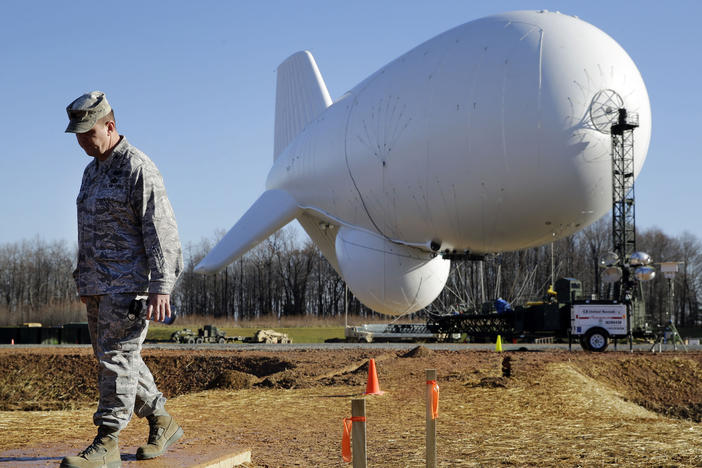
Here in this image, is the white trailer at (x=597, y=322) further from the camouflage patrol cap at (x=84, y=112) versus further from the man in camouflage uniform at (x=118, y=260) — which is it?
the camouflage patrol cap at (x=84, y=112)

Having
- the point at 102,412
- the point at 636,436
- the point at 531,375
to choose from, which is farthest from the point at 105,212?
the point at 531,375

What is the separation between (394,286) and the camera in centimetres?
2411

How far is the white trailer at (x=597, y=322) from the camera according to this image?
2244 centimetres

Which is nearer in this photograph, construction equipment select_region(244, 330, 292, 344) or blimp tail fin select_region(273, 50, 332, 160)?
blimp tail fin select_region(273, 50, 332, 160)

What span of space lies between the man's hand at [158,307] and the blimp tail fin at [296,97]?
2839 cm

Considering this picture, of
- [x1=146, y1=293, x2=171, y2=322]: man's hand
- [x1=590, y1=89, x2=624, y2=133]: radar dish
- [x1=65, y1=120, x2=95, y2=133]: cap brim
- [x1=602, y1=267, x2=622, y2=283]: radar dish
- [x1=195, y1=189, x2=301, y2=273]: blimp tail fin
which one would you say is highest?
[x1=590, y1=89, x2=624, y2=133]: radar dish

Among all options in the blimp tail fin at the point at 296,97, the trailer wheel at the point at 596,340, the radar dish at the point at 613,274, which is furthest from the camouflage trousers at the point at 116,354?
the blimp tail fin at the point at 296,97

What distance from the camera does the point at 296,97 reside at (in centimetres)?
3344

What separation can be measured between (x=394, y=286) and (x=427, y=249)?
1.91m

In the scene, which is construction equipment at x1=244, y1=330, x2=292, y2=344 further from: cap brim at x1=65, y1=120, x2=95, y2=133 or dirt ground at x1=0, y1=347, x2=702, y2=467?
cap brim at x1=65, y1=120, x2=95, y2=133

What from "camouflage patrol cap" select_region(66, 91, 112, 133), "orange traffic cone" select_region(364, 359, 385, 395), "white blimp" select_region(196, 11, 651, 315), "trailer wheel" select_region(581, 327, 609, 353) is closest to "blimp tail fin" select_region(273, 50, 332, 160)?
"white blimp" select_region(196, 11, 651, 315)

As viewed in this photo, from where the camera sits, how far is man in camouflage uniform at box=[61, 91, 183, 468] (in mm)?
4520

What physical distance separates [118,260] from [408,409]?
22.8 ft

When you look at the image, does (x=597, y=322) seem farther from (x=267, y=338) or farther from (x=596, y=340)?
(x=267, y=338)
